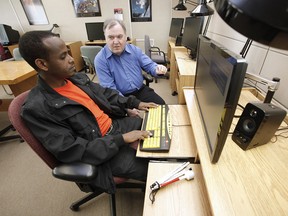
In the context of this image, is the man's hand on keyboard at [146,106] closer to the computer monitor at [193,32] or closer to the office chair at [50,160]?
the office chair at [50,160]

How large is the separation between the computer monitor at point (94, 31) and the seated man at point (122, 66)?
275 cm

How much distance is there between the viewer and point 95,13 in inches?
156

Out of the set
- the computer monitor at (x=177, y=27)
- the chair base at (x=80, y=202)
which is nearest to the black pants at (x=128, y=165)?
the chair base at (x=80, y=202)

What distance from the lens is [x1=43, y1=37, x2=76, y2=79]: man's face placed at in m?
0.83

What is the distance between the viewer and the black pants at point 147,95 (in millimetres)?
1629

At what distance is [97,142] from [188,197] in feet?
1.75

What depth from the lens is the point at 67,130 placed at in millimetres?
860

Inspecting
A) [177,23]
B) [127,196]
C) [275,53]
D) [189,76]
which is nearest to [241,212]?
[275,53]

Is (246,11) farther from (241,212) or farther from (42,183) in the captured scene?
(42,183)

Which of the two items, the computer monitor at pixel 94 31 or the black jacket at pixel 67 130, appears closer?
the black jacket at pixel 67 130

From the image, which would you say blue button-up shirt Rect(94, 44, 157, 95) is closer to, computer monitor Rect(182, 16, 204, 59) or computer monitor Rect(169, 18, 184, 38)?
computer monitor Rect(182, 16, 204, 59)

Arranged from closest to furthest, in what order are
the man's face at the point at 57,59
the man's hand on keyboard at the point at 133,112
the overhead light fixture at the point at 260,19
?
the overhead light fixture at the point at 260,19 < the man's face at the point at 57,59 < the man's hand on keyboard at the point at 133,112

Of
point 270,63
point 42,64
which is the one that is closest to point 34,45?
point 42,64

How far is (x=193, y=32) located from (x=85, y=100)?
5.95 feet
